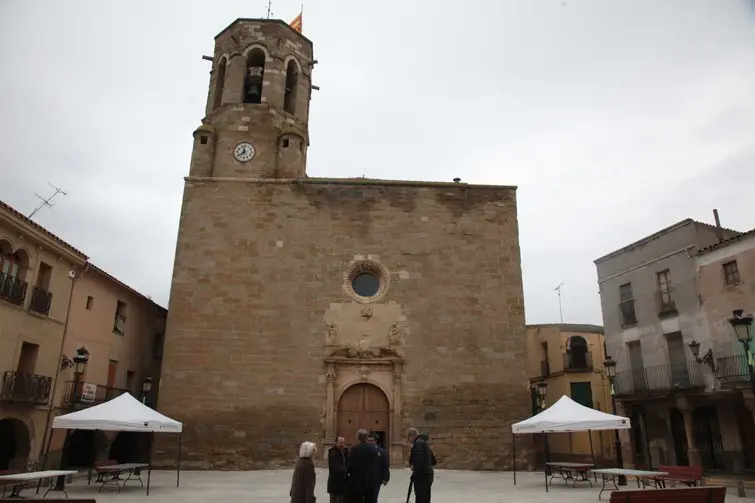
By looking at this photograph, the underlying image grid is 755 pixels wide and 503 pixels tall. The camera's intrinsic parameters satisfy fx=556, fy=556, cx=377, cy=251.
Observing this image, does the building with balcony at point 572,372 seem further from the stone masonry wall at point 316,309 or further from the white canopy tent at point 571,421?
the white canopy tent at point 571,421

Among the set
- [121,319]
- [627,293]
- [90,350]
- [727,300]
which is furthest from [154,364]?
[727,300]

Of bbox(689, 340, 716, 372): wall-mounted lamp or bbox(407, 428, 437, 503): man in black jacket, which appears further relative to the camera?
bbox(689, 340, 716, 372): wall-mounted lamp

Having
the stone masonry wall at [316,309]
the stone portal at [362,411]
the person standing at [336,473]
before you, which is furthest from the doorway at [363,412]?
the person standing at [336,473]

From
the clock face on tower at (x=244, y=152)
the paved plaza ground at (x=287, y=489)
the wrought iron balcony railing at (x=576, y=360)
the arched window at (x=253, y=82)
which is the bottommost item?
the paved plaza ground at (x=287, y=489)

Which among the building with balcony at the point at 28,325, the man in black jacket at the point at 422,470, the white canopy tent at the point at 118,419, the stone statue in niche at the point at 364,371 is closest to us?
the man in black jacket at the point at 422,470

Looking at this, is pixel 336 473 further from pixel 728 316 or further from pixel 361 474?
pixel 728 316

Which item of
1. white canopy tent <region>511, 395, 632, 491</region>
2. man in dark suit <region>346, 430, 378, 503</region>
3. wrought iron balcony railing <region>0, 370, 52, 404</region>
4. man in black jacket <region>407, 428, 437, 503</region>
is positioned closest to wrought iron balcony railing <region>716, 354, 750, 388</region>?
white canopy tent <region>511, 395, 632, 491</region>

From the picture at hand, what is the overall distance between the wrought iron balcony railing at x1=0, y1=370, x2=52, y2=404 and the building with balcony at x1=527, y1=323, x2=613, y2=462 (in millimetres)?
16407

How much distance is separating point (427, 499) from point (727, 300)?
1250 cm

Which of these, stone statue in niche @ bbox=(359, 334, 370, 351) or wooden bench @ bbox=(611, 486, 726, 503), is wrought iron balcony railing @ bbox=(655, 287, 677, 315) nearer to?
stone statue in niche @ bbox=(359, 334, 370, 351)

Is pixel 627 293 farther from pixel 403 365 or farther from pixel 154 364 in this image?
pixel 154 364

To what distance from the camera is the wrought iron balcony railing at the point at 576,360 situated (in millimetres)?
23780

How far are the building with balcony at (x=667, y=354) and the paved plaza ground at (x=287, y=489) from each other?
507cm

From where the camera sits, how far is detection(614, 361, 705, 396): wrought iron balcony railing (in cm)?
1620
